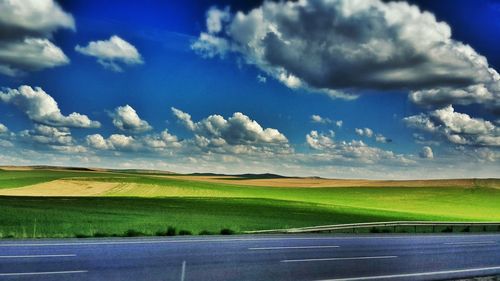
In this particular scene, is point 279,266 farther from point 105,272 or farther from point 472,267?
Result: point 472,267

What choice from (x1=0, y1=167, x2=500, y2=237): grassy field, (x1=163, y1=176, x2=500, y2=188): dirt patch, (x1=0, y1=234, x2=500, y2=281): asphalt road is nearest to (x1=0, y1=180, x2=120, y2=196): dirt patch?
(x1=0, y1=167, x2=500, y2=237): grassy field

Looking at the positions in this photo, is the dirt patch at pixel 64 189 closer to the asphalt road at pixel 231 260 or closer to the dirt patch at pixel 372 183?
the dirt patch at pixel 372 183

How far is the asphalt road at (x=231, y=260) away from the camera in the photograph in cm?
1136

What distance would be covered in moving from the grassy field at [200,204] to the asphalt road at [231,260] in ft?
16.7

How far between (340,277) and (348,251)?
567cm

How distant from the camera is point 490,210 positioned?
62.7 m

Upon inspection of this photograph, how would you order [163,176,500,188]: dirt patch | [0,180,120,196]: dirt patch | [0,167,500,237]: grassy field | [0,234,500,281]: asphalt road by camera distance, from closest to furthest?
[0,234,500,281]: asphalt road
[0,167,500,237]: grassy field
[0,180,120,196]: dirt patch
[163,176,500,188]: dirt patch

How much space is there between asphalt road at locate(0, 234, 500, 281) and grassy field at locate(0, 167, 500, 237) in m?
5.09

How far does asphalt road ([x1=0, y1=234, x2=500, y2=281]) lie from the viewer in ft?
37.3

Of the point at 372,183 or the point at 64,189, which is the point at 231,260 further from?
the point at 372,183

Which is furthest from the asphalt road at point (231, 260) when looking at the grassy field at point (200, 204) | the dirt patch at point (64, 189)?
the dirt patch at point (64, 189)

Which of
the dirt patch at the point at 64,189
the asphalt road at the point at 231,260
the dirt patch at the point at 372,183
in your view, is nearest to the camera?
the asphalt road at the point at 231,260

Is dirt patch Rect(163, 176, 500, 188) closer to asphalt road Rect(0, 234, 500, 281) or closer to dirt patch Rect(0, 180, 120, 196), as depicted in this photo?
dirt patch Rect(0, 180, 120, 196)

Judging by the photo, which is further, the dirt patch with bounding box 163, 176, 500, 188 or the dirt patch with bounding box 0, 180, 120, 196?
the dirt patch with bounding box 163, 176, 500, 188
